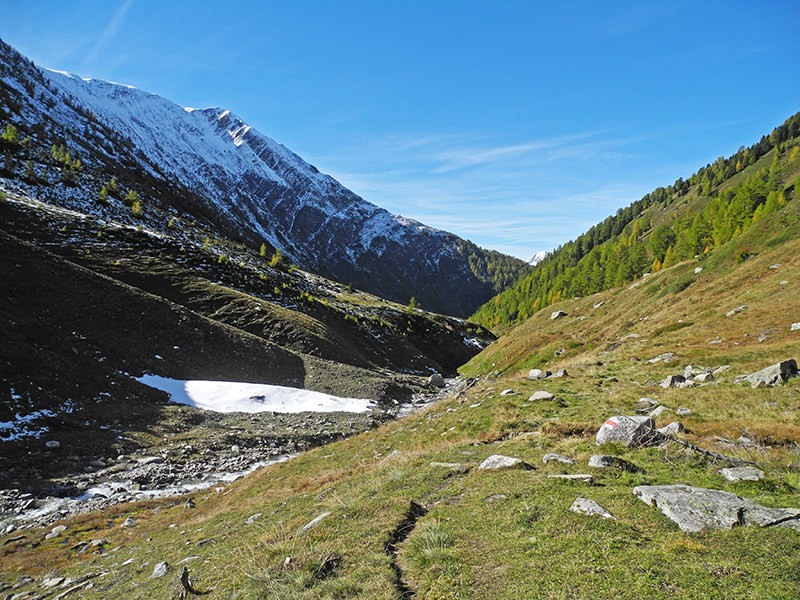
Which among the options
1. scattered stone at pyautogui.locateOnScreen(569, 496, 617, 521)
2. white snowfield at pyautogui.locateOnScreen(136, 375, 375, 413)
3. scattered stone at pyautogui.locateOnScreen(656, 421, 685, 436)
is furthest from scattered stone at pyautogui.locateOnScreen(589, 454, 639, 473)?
white snowfield at pyautogui.locateOnScreen(136, 375, 375, 413)

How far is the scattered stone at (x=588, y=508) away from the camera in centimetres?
731

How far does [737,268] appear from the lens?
1631 inches

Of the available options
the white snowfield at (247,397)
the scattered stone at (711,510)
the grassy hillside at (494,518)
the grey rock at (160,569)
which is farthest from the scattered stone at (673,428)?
the white snowfield at (247,397)

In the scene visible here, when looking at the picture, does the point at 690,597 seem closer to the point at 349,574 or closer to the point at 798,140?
the point at 349,574

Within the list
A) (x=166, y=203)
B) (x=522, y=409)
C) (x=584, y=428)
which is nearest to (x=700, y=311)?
(x=522, y=409)

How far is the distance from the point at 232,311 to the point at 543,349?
53706 millimetres

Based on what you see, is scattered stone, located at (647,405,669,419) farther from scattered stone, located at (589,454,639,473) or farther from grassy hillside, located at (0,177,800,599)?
scattered stone, located at (589,454,639,473)

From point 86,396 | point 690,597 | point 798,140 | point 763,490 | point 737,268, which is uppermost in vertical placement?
point 798,140

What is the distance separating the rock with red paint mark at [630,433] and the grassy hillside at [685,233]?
154 ft

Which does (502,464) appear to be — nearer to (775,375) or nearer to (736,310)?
(775,375)

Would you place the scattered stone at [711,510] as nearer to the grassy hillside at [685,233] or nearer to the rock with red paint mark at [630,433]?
the rock with red paint mark at [630,433]

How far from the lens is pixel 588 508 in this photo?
7574 millimetres

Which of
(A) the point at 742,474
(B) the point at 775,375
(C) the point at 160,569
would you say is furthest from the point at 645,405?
(C) the point at 160,569

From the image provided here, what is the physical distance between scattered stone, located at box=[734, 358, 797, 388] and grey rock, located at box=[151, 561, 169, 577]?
862 inches
